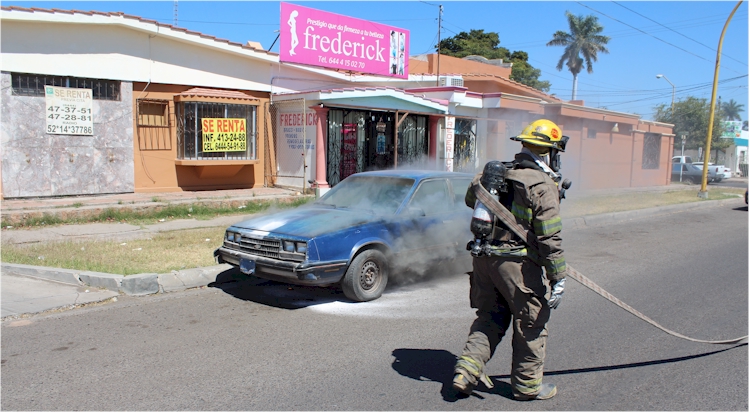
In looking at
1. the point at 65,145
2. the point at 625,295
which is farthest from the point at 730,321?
the point at 65,145

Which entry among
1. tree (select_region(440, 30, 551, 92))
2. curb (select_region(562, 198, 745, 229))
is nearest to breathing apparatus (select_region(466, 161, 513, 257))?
curb (select_region(562, 198, 745, 229))

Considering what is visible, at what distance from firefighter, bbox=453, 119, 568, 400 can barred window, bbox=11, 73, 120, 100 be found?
1075cm

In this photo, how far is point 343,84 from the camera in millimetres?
16656

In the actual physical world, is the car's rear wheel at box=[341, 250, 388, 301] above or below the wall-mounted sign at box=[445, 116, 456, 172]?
below

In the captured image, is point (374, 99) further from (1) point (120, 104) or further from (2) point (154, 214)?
(2) point (154, 214)

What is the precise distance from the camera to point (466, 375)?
11.9ft

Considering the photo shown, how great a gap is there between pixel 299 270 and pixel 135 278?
2.00 metres

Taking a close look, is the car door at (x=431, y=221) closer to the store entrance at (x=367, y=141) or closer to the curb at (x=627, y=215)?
the curb at (x=627, y=215)

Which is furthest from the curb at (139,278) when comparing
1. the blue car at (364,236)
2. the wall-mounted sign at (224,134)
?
the wall-mounted sign at (224,134)

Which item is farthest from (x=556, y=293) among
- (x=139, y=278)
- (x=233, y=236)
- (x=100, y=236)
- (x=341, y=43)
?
(x=341, y=43)

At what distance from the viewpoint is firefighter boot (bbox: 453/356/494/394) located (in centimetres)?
363

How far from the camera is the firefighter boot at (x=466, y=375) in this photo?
363 cm

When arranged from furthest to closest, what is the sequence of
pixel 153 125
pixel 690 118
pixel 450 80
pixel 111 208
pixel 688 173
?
pixel 690 118
pixel 688 173
pixel 450 80
pixel 153 125
pixel 111 208

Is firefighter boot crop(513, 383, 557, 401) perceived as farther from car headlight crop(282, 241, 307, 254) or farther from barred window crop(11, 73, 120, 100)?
barred window crop(11, 73, 120, 100)
